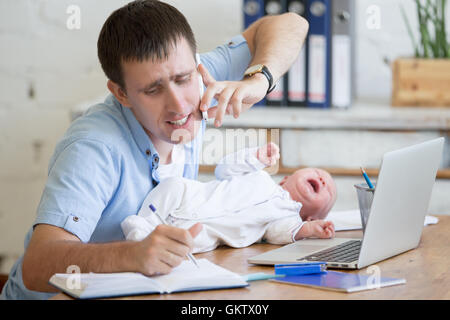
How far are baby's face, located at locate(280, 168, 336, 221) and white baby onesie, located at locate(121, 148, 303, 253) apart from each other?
61 mm

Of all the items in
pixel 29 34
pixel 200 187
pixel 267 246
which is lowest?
pixel 267 246

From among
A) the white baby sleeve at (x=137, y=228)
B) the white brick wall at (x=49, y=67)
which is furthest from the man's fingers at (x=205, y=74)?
the white brick wall at (x=49, y=67)

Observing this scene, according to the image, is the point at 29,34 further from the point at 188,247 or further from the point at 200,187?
the point at 188,247

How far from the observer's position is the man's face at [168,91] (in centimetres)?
119

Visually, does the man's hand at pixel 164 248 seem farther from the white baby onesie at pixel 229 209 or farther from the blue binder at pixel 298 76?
the blue binder at pixel 298 76

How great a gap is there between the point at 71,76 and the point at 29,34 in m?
0.23

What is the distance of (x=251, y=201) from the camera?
1.26 meters

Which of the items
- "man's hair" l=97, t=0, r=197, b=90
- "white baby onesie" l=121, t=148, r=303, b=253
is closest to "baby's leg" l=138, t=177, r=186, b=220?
"white baby onesie" l=121, t=148, r=303, b=253

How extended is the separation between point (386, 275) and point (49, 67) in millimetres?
1961

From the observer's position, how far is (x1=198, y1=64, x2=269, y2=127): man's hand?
3.88ft

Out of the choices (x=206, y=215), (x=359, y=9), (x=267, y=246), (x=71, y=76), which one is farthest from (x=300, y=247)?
(x=71, y=76)

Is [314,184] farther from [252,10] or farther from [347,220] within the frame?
[252,10]

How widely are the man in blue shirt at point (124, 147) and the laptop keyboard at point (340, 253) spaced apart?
260mm

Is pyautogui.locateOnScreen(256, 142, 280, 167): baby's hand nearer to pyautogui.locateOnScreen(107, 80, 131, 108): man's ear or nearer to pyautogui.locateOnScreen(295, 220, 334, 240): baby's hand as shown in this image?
pyautogui.locateOnScreen(295, 220, 334, 240): baby's hand
